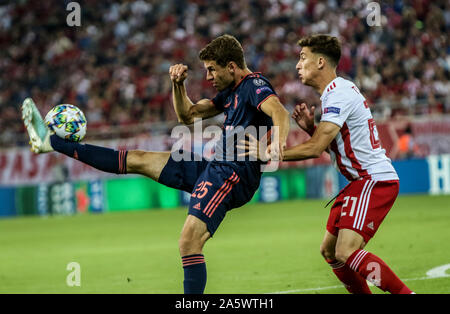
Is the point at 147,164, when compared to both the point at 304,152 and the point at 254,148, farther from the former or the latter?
the point at 304,152

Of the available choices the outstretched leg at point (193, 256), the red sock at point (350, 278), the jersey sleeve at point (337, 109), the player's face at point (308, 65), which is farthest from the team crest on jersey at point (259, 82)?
the red sock at point (350, 278)

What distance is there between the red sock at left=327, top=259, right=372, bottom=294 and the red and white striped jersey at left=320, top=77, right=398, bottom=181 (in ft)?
2.51

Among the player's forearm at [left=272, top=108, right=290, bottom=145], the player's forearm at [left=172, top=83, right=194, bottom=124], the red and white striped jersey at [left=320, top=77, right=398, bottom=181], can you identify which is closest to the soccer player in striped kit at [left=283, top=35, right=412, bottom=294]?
the red and white striped jersey at [left=320, top=77, right=398, bottom=181]

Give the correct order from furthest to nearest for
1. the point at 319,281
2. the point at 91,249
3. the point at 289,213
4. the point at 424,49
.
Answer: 1. the point at 424,49
2. the point at 289,213
3. the point at 91,249
4. the point at 319,281

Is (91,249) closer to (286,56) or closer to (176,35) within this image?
(286,56)

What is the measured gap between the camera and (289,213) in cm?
1611

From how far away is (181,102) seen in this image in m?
6.52


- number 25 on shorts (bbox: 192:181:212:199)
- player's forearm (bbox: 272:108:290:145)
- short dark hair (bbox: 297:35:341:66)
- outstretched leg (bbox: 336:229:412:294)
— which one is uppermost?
short dark hair (bbox: 297:35:341:66)

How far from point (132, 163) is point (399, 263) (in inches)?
147

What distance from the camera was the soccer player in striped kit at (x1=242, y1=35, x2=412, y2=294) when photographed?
17.0ft

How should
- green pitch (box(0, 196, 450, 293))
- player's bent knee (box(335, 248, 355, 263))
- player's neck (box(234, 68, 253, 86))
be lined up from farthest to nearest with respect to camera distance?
1. green pitch (box(0, 196, 450, 293))
2. player's neck (box(234, 68, 253, 86))
3. player's bent knee (box(335, 248, 355, 263))

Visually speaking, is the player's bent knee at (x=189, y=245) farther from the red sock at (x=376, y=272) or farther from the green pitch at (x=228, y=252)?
the green pitch at (x=228, y=252)

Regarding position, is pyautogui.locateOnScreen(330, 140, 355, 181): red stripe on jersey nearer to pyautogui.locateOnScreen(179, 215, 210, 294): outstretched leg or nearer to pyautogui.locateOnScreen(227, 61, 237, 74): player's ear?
pyautogui.locateOnScreen(227, 61, 237, 74): player's ear
